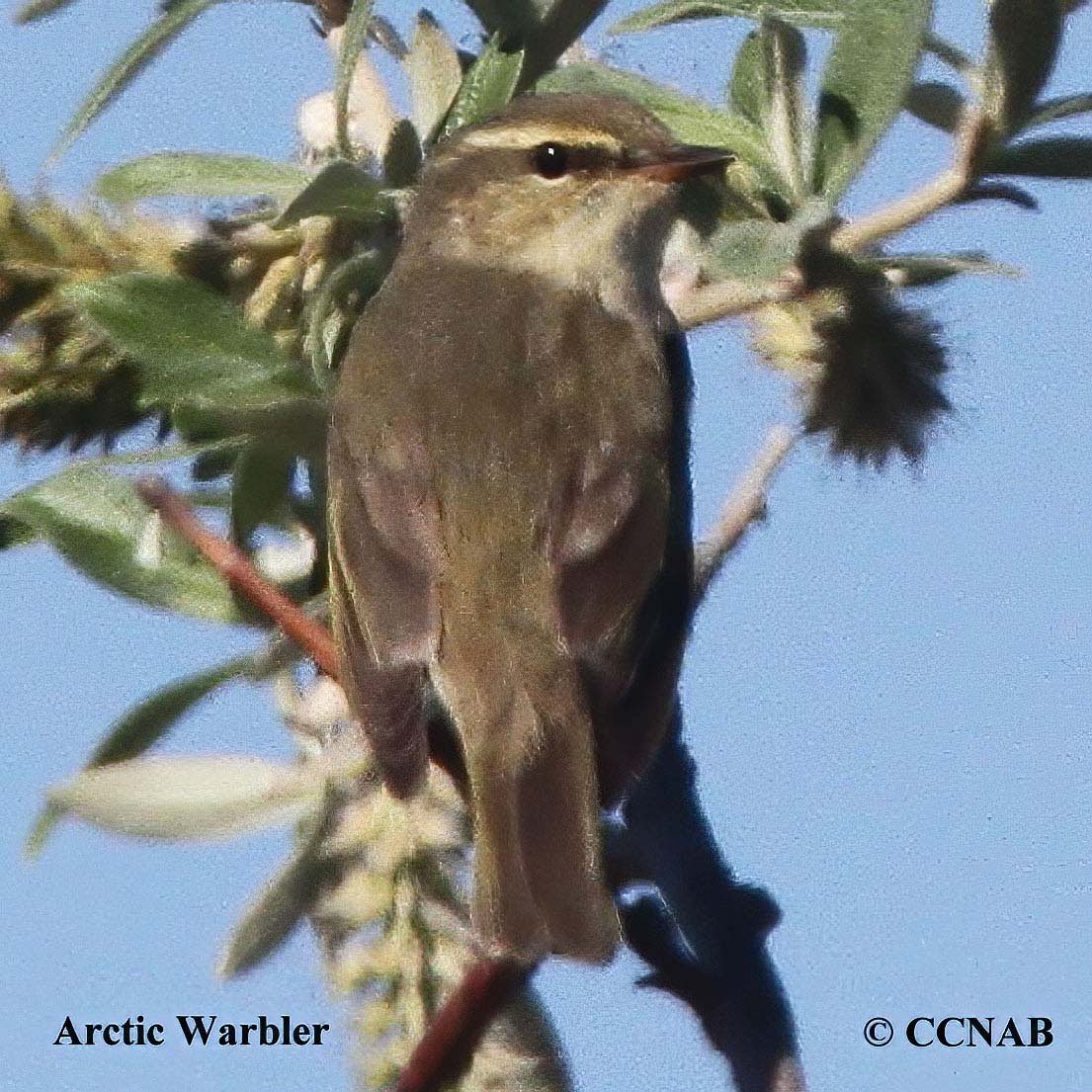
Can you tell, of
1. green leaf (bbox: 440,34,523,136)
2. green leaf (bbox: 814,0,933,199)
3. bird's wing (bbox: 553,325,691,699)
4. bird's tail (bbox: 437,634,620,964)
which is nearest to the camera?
bird's tail (bbox: 437,634,620,964)

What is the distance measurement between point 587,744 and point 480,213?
4.79 feet

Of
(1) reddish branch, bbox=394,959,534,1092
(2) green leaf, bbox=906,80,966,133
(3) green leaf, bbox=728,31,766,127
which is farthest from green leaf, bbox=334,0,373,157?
(1) reddish branch, bbox=394,959,534,1092

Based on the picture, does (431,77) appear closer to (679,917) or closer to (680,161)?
(680,161)

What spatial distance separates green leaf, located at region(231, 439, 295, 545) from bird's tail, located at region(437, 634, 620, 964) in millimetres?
499

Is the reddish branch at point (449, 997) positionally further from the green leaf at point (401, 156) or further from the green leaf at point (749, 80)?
the green leaf at point (749, 80)

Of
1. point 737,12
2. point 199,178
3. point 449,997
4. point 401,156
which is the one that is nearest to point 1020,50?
point 737,12

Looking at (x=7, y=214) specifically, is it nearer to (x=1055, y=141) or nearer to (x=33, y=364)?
A: (x=33, y=364)

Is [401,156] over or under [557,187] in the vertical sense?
over

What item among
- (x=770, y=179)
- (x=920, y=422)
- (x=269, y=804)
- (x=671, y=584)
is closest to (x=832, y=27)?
(x=770, y=179)

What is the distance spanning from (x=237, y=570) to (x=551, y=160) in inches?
60.9

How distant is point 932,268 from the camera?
105 inches

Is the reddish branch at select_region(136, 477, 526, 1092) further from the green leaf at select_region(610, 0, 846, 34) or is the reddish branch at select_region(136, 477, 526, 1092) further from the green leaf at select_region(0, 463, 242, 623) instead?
the green leaf at select_region(610, 0, 846, 34)

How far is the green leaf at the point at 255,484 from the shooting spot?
2725 millimetres

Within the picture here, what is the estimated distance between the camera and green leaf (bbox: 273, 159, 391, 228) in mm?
2721
